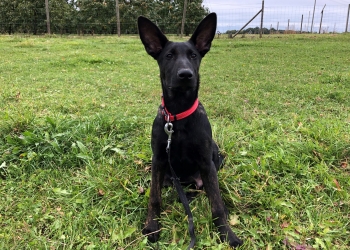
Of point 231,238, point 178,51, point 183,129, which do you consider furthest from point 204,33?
point 231,238

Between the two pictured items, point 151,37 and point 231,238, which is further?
point 151,37

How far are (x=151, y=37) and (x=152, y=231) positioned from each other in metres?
1.73

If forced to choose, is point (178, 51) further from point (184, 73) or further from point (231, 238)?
point (231, 238)

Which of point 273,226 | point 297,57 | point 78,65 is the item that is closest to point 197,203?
point 273,226

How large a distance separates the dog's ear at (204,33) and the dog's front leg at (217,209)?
3.75ft

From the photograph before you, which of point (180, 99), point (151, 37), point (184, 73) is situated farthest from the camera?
point (151, 37)

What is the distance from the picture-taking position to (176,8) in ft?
109

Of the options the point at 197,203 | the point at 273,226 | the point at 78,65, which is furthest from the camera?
the point at 78,65

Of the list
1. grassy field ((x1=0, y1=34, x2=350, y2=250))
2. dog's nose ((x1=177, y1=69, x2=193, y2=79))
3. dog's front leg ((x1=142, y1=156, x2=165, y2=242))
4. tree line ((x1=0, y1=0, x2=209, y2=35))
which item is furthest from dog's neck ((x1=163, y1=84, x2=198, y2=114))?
tree line ((x1=0, y1=0, x2=209, y2=35))

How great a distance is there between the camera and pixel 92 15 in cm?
3641

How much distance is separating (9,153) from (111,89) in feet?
11.2

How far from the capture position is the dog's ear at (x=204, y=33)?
2616 millimetres

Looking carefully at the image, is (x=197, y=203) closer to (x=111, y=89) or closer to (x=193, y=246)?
(x=193, y=246)

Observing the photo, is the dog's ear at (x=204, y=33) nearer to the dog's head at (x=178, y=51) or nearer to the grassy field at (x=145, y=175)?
the dog's head at (x=178, y=51)
